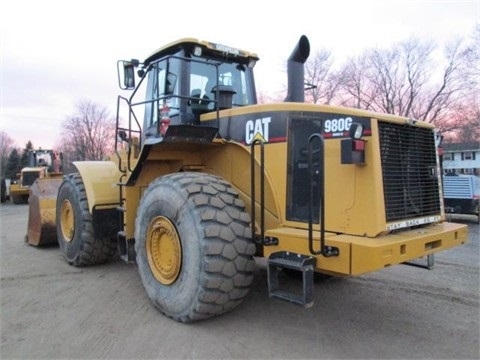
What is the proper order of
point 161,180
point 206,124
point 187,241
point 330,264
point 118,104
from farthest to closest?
point 118,104 < point 206,124 < point 161,180 < point 187,241 < point 330,264

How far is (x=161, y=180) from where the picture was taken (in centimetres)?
466

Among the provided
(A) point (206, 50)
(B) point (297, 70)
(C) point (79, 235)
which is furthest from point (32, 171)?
(B) point (297, 70)

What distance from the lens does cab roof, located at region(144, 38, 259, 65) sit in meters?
5.36

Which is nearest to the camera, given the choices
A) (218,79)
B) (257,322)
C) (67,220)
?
(257,322)

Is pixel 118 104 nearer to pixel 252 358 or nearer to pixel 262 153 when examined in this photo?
pixel 262 153

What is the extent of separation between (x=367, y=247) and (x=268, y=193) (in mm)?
1296

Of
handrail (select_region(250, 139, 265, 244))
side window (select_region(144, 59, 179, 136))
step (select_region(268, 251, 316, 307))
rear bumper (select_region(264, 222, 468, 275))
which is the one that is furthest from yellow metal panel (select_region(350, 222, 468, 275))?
side window (select_region(144, 59, 179, 136))

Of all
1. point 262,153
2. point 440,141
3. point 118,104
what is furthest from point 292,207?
point 118,104

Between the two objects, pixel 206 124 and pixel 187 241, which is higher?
pixel 206 124

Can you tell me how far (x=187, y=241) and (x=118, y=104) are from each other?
7.82ft

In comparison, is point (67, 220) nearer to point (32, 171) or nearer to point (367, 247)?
point (367, 247)

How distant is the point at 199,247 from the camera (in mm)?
4008

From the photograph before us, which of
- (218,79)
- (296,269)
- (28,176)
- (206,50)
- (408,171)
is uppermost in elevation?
(206,50)

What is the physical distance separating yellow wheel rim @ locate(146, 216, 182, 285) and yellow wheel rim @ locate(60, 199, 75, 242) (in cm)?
271
